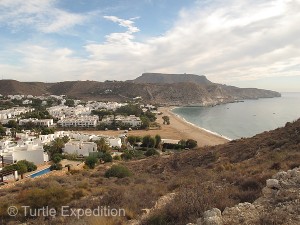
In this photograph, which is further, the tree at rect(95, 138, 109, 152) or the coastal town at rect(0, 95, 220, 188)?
the tree at rect(95, 138, 109, 152)

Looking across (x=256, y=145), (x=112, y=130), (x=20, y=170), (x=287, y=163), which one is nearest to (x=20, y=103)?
(x=112, y=130)

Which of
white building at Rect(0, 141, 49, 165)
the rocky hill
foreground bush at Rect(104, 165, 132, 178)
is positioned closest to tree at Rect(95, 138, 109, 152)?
white building at Rect(0, 141, 49, 165)

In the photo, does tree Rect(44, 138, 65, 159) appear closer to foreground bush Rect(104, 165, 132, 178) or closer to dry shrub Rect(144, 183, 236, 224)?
foreground bush Rect(104, 165, 132, 178)

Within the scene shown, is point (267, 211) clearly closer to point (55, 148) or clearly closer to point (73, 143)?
point (73, 143)

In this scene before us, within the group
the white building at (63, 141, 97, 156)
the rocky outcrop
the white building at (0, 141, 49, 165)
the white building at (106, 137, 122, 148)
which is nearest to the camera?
the rocky outcrop

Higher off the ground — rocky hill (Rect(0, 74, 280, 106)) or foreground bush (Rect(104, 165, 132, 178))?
rocky hill (Rect(0, 74, 280, 106))

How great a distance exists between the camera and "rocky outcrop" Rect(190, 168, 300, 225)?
4531mm

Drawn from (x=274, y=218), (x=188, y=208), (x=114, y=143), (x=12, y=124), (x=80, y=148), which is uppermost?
(x=274, y=218)

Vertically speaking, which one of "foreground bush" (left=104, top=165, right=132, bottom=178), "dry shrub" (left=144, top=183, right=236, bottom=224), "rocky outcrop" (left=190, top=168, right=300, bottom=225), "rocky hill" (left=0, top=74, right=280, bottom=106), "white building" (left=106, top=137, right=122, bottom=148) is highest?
"rocky hill" (left=0, top=74, right=280, bottom=106)

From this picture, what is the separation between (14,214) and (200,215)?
531 centimetres

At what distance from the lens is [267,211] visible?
503 cm

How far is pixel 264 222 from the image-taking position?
445cm

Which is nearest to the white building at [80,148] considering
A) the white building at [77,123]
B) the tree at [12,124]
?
the tree at [12,124]

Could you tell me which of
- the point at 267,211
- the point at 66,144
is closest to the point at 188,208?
the point at 267,211
